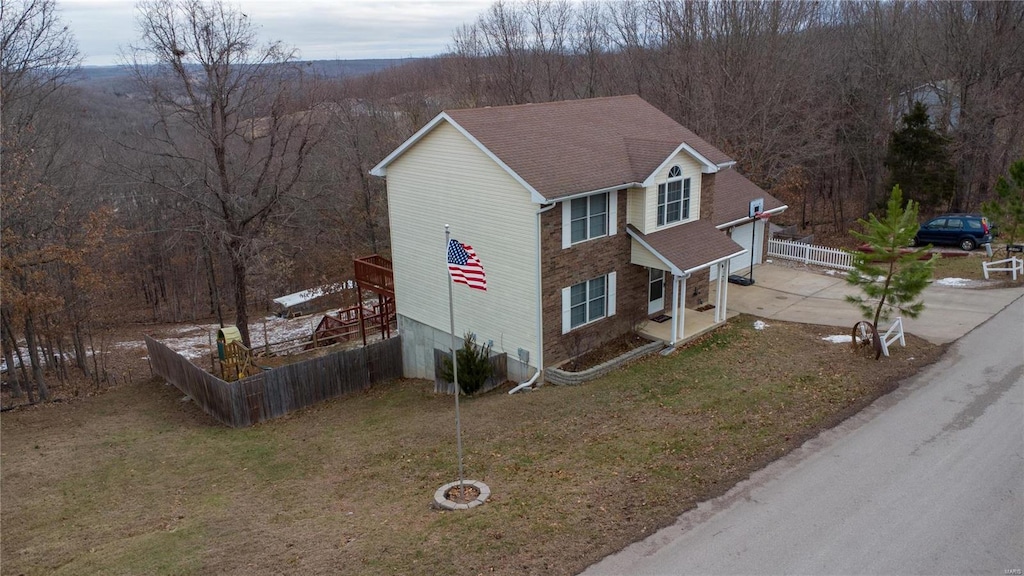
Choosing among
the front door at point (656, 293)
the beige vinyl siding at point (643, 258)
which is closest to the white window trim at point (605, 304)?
the beige vinyl siding at point (643, 258)

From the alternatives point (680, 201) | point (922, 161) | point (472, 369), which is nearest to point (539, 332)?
point (472, 369)

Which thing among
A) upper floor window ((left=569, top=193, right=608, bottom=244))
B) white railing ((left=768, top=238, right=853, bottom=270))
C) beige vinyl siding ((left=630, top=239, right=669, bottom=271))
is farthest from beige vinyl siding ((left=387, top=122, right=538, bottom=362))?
white railing ((left=768, top=238, right=853, bottom=270))

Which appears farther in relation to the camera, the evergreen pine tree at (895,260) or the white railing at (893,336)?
the white railing at (893,336)

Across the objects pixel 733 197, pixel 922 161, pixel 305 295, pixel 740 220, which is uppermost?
pixel 922 161

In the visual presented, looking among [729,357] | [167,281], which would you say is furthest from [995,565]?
[167,281]

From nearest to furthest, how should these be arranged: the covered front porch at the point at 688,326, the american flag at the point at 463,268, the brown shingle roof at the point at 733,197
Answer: the american flag at the point at 463,268
the covered front porch at the point at 688,326
the brown shingle roof at the point at 733,197

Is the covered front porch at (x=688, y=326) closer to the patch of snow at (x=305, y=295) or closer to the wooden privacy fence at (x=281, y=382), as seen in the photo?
the wooden privacy fence at (x=281, y=382)

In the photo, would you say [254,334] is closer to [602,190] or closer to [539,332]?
[539,332]
